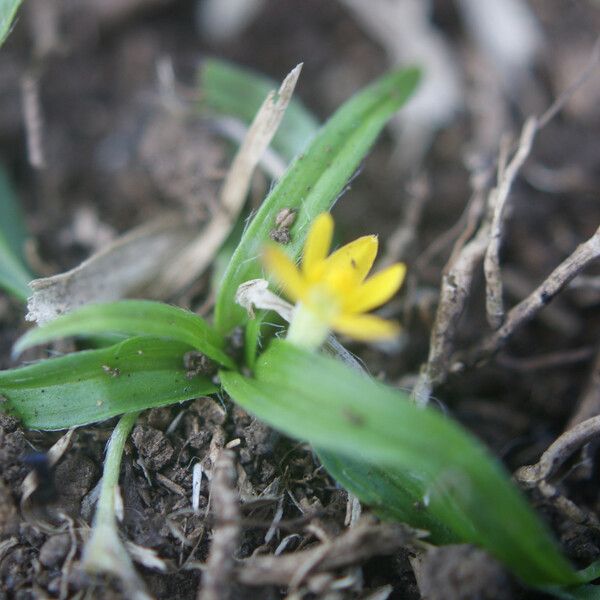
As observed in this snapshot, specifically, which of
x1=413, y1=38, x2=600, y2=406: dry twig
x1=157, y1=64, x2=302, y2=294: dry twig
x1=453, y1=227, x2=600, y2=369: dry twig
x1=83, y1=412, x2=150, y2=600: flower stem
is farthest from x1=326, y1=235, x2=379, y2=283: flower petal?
x1=83, y1=412, x2=150, y2=600: flower stem

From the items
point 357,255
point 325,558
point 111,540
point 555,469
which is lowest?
point 111,540

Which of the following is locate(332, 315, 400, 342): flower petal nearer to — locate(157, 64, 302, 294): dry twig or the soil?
the soil

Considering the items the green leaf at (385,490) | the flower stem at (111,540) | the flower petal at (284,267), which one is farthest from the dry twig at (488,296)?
the flower stem at (111,540)

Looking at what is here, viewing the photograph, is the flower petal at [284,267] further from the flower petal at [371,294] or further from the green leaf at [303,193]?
the green leaf at [303,193]

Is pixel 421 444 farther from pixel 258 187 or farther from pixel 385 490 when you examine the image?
pixel 258 187

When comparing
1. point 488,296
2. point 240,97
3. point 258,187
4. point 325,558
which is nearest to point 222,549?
point 325,558

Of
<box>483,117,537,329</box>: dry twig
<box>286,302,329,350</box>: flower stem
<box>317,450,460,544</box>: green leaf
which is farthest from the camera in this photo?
<box>483,117,537,329</box>: dry twig

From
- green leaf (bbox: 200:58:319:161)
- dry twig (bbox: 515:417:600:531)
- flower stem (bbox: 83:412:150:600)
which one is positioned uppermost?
green leaf (bbox: 200:58:319:161)

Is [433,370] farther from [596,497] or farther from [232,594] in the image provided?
[232,594]
